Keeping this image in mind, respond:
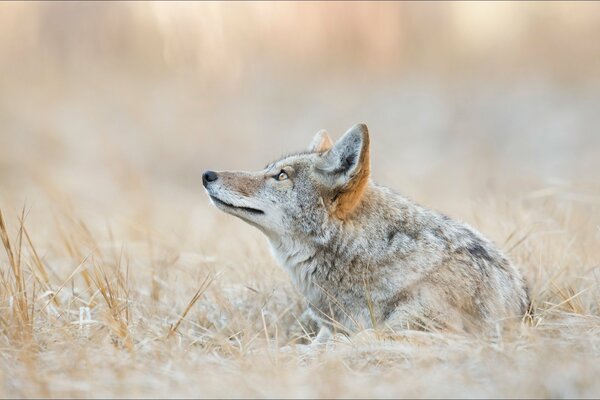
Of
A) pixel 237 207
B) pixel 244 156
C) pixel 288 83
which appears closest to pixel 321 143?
pixel 237 207

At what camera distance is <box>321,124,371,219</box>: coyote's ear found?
5344mm

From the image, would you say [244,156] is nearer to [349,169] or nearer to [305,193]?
[305,193]

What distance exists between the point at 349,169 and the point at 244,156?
1037cm

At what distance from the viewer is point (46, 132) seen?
15641mm

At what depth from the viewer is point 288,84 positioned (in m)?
18.4

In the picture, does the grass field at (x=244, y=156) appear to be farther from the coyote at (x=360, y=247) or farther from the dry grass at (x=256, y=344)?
the coyote at (x=360, y=247)

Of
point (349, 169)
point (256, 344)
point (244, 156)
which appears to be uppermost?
point (349, 169)

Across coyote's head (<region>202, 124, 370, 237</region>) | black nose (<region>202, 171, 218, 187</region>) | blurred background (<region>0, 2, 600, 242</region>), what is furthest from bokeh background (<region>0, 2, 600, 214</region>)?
black nose (<region>202, 171, 218, 187</region>)

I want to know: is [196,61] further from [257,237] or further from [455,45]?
[257,237]

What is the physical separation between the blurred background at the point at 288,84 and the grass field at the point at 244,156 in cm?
5

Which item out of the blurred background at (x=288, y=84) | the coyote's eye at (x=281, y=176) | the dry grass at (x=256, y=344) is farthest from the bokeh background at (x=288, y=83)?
the coyote's eye at (x=281, y=176)

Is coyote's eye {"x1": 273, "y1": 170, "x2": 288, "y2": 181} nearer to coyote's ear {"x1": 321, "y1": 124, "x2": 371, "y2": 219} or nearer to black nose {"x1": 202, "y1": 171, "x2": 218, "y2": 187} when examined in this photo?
coyote's ear {"x1": 321, "y1": 124, "x2": 371, "y2": 219}

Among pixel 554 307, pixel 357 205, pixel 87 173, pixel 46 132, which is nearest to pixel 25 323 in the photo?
pixel 357 205

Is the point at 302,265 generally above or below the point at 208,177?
below
